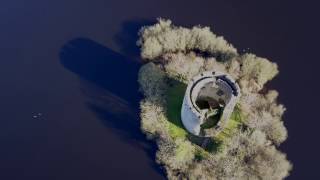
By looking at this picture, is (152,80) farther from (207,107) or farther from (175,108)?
(207,107)

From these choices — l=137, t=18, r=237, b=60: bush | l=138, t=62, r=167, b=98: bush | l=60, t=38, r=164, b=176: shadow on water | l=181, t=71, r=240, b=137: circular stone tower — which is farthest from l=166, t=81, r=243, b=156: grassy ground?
l=137, t=18, r=237, b=60: bush

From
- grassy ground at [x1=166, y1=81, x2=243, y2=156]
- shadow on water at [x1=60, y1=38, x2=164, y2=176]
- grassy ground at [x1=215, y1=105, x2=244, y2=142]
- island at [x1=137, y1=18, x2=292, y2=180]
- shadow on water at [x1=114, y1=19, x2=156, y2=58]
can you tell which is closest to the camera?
island at [x1=137, y1=18, x2=292, y2=180]

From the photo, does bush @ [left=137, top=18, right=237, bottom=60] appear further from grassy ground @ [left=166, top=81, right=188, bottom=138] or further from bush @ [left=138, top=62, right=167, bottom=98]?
grassy ground @ [left=166, top=81, right=188, bottom=138]

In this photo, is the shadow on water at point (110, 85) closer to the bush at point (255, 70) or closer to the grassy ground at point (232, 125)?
the grassy ground at point (232, 125)

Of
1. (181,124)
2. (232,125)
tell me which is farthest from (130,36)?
(232,125)

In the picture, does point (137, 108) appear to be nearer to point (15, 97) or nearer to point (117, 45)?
point (117, 45)

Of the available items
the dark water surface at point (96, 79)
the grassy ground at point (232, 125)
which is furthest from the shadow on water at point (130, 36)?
the grassy ground at point (232, 125)
